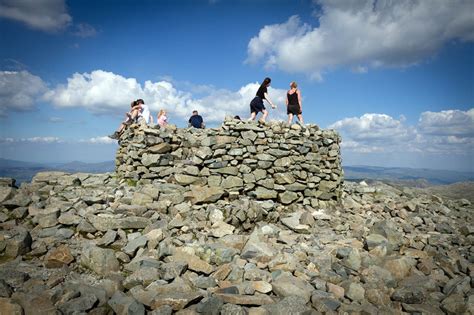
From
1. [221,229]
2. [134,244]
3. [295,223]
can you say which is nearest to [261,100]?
[295,223]

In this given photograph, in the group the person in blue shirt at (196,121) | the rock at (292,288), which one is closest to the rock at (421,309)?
the rock at (292,288)

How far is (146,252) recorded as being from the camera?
706cm

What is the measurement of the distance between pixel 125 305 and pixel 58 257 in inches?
95.3

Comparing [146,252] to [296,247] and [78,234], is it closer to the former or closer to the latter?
[78,234]

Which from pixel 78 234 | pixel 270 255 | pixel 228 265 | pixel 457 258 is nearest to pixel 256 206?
pixel 270 255

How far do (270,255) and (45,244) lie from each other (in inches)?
220

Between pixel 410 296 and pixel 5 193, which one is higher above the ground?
pixel 5 193

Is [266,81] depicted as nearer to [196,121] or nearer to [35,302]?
[196,121]

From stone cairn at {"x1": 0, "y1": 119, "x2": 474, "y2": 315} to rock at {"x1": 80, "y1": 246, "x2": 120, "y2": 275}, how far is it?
28mm

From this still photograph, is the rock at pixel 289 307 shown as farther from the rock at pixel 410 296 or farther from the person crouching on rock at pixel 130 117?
the person crouching on rock at pixel 130 117

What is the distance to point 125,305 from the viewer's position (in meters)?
4.98

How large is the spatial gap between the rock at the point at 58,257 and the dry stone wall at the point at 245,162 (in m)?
4.56

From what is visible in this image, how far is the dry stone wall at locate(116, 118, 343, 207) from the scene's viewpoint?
36.2 feet

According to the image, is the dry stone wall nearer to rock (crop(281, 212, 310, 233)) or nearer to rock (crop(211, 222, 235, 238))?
rock (crop(281, 212, 310, 233))
